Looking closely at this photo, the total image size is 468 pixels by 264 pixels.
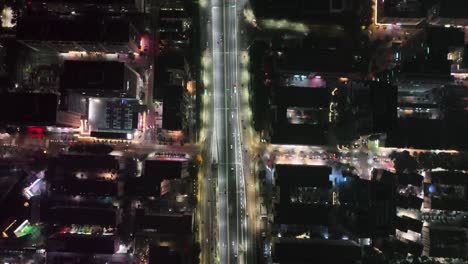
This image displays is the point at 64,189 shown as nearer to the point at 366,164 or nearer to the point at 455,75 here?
the point at 366,164

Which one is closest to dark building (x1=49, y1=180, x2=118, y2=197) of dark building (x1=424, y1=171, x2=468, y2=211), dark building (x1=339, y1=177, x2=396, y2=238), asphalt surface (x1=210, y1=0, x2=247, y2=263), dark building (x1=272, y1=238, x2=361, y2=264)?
asphalt surface (x1=210, y1=0, x2=247, y2=263)

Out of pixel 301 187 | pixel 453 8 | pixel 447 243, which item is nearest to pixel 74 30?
pixel 301 187

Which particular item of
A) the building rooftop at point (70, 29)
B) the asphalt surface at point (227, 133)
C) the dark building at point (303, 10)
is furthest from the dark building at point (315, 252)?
the building rooftop at point (70, 29)

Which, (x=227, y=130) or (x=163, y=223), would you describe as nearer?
(x=163, y=223)

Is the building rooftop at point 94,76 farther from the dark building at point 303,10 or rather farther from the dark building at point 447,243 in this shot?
the dark building at point 447,243

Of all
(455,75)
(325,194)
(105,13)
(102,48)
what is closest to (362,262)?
(325,194)

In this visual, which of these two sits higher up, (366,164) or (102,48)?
(102,48)

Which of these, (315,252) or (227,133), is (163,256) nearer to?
(227,133)

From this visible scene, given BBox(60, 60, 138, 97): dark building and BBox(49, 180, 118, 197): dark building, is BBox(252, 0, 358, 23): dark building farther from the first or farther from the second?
BBox(49, 180, 118, 197): dark building
